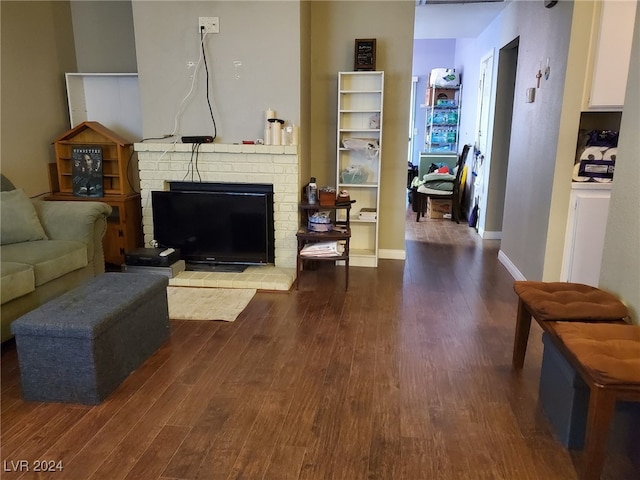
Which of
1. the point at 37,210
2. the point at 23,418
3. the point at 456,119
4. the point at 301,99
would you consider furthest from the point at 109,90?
the point at 456,119

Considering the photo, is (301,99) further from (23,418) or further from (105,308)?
(23,418)

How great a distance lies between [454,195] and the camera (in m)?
6.41

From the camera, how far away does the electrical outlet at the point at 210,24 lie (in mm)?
3592

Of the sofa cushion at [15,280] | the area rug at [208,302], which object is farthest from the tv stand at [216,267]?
the sofa cushion at [15,280]

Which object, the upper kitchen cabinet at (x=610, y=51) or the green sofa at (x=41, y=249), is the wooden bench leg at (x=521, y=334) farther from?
the green sofa at (x=41, y=249)

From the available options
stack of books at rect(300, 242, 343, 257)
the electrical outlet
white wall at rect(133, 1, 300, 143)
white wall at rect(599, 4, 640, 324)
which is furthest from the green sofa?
white wall at rect(599, 4, 640, 324)

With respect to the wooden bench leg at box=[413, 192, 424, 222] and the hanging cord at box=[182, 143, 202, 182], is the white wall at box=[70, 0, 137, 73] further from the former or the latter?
the wooden bench leg at box=[413, 192, 424, 222]

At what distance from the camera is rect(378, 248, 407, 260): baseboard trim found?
443cm

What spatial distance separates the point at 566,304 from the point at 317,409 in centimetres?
116

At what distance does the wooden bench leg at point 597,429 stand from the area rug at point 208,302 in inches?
81.7

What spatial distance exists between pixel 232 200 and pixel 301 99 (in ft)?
3.20

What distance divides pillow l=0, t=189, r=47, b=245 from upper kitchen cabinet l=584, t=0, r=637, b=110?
3.67 meters

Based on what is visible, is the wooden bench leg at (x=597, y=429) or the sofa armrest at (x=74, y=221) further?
the sofa armrest at (x=74, y=221)

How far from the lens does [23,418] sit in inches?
78.4
